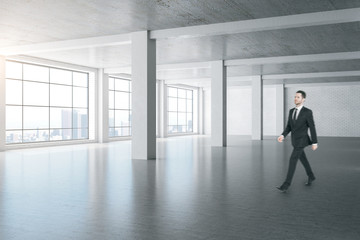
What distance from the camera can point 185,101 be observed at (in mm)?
49062

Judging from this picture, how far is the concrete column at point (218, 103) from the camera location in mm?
26344

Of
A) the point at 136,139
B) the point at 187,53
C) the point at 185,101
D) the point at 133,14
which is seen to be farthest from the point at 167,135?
the point at 133,14

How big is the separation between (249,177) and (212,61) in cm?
1604

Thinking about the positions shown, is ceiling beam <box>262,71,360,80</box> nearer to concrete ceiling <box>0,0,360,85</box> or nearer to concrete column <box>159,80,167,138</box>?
concrete ceiling <box>0,0,360,85</box>

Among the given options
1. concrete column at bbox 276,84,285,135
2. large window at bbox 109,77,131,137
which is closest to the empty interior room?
large window at bbox 109,77,131,137

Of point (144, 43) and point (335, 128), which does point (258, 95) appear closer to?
point (335, 128)

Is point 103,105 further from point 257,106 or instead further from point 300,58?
point 300,58

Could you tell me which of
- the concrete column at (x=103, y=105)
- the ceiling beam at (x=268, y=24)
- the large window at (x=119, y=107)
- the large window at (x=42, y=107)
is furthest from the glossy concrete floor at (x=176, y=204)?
the large window at (x=119, y=107)

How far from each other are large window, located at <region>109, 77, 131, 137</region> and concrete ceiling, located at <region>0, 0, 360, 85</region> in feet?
29.8

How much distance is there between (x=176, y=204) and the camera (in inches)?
309

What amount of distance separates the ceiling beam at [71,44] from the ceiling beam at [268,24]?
1.74 metres

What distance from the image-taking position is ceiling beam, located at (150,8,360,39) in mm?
13912

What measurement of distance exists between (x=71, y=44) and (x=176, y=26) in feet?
20.2

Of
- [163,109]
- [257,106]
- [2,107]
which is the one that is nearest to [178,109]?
[163,109]
